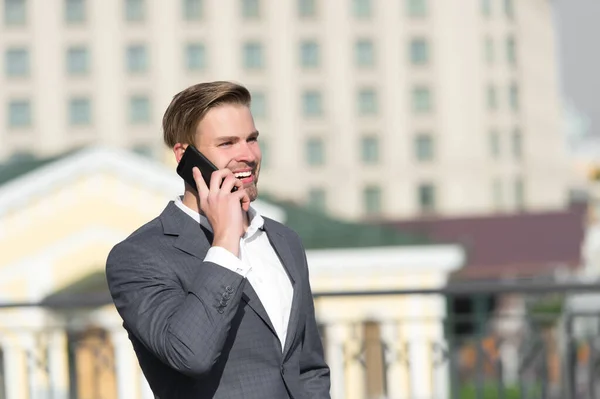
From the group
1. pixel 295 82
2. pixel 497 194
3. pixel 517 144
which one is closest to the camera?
pixel 295 82

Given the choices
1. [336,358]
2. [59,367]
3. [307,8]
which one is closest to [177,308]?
[59,367]

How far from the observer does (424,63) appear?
77688mm

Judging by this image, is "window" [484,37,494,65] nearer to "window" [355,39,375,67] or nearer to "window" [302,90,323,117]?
"window" [355,39,375,67]

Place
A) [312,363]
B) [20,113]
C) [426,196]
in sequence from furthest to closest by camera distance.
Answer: [426,196]
[20,113]
[312,363]

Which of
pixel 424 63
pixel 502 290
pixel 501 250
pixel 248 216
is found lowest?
pixel 501 250

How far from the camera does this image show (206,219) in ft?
10.8

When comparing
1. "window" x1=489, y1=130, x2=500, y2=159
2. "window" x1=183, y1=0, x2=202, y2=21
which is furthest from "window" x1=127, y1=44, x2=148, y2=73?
"window" x1=489, y1=130, x2=500, y2=159

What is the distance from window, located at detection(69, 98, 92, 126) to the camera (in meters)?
77.1

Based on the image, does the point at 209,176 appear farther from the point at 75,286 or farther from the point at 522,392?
the point at 75,286

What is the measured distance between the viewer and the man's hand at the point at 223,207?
308cm

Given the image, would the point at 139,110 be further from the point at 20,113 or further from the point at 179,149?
the point at 179,149

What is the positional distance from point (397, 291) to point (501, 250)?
6339 centimetres

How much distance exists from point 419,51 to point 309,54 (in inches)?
293

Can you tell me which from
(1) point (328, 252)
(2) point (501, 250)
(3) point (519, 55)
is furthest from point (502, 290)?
(3) point (519, 55)
